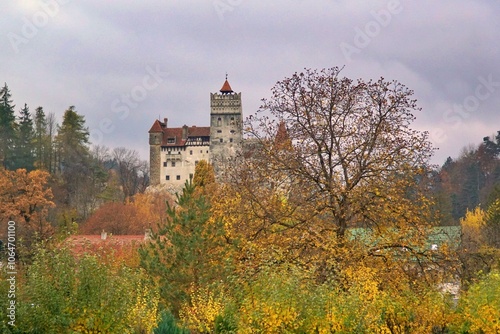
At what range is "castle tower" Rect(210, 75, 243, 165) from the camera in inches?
3890

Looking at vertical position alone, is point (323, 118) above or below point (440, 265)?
above

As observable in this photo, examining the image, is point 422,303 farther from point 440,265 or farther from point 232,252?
point 232,252

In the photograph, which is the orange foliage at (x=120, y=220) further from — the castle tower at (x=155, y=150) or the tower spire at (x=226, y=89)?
the tower spire at (x=226, y=89)

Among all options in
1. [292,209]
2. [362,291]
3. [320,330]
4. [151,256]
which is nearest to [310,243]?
[292,209]

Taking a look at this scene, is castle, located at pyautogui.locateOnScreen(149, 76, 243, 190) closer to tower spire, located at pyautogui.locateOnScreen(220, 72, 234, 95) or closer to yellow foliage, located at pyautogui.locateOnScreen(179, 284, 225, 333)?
tower spire, located at pyautogui.locateOnScreen(220, 72, 234, 95)

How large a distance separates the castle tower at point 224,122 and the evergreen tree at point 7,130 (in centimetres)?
3512

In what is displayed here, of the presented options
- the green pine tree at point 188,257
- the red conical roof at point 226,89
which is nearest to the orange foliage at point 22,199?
the green pine tree at point 188,257

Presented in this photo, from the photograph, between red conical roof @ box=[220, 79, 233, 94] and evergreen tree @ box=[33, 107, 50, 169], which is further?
red conical roof @ box=[220, 79, 233, 94]

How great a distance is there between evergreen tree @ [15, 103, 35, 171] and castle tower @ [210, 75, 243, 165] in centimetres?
3219

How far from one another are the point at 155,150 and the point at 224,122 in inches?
466

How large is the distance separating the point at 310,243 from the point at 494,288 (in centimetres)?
515

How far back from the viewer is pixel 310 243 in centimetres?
1852

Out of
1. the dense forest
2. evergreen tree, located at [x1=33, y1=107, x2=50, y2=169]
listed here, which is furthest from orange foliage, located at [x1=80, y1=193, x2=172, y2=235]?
the dense forest

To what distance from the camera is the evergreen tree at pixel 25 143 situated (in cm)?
6669
